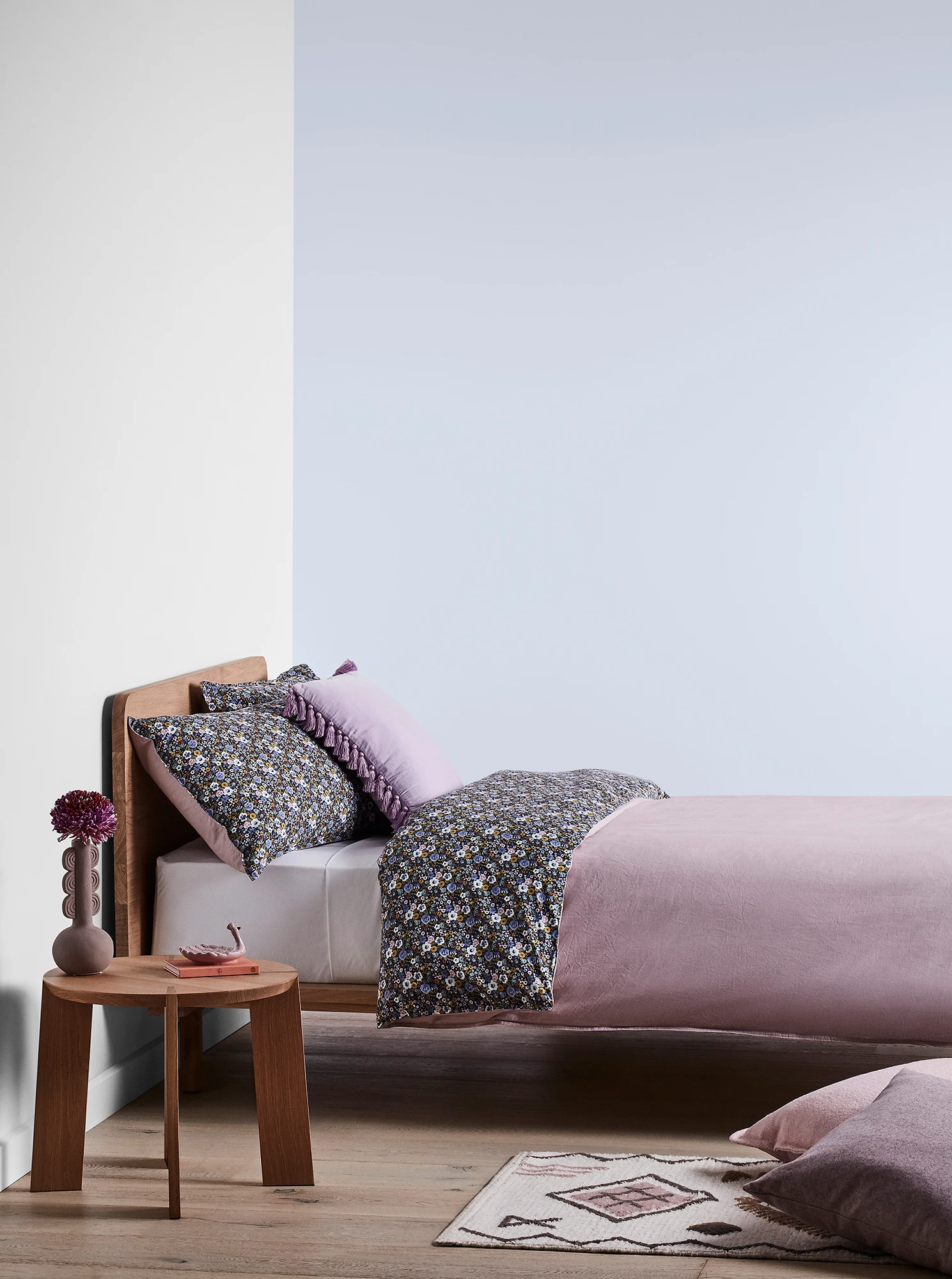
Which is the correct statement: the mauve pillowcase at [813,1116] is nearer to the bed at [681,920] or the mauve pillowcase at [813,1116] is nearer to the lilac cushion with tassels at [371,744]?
the bed at [681,920]

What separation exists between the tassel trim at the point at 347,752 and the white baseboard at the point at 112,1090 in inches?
21.0

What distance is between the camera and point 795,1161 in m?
2.24

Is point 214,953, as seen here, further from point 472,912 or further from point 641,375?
point 641,375

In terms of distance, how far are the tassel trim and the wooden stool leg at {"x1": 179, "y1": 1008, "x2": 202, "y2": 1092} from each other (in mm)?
594

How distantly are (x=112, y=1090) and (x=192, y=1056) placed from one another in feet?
0.71

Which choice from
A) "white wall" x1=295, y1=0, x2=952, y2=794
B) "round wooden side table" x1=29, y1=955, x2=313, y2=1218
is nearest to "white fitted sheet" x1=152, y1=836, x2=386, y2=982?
"round wooden side table" x1=29, y1=955, x2=313, y2=1218

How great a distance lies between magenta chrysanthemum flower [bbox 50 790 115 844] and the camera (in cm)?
254

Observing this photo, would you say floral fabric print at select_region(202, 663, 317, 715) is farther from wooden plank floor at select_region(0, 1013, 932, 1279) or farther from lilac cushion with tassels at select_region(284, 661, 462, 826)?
wooden plank floor at select_region(0, 1013, 932, 1279)

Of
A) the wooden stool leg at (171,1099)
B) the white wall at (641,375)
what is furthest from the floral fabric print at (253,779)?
the white wall at (641,375)

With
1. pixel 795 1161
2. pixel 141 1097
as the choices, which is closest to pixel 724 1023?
pixel 795 1161

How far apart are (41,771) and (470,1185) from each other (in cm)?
109

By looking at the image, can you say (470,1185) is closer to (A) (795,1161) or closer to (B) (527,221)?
(A) (795,1161)

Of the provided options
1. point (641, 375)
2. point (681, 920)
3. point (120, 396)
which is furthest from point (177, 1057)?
point (641, 375)

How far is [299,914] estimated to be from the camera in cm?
296
